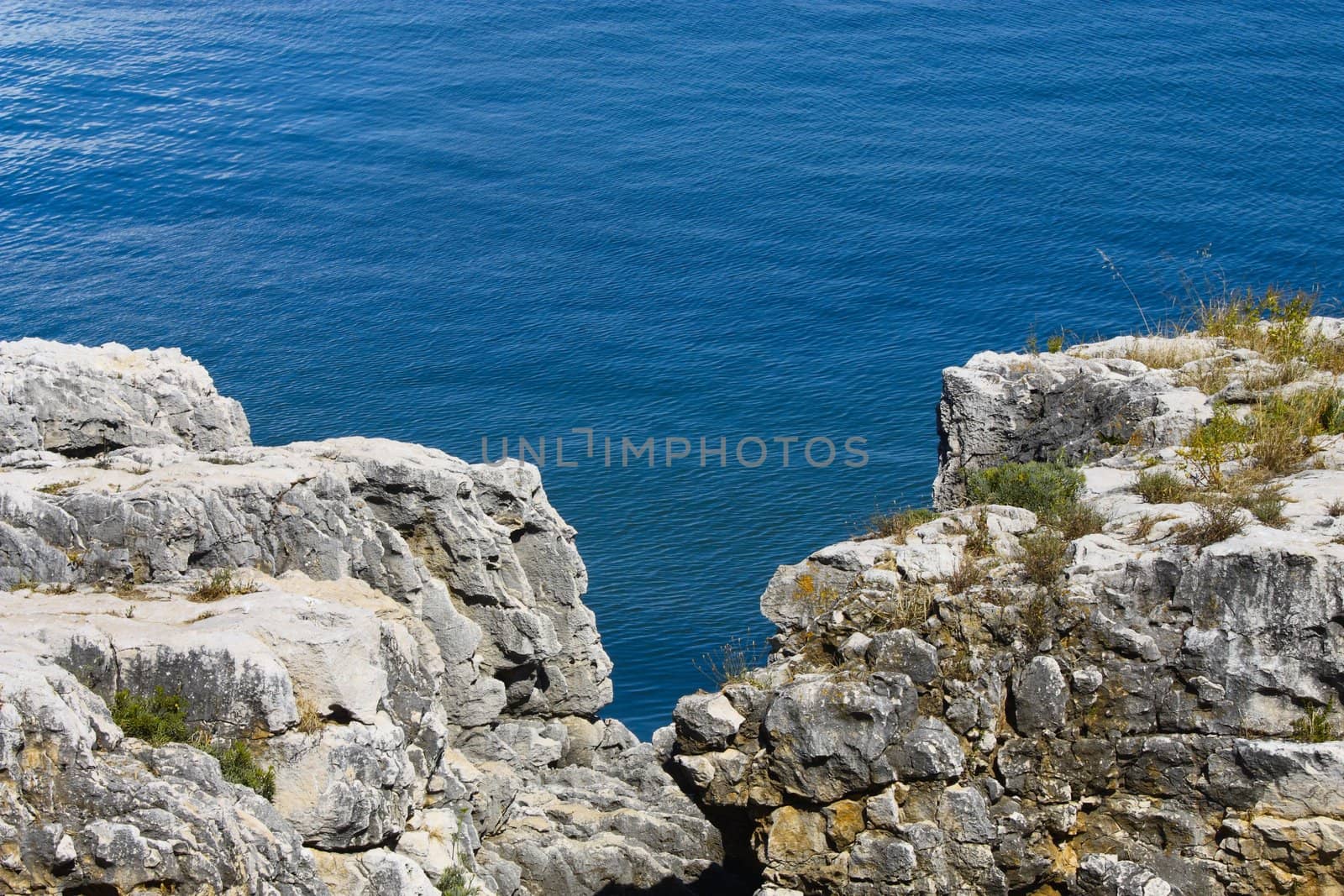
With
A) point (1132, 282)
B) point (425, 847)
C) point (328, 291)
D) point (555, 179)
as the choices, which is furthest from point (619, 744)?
point (555, 179)

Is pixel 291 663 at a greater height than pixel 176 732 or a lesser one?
greater

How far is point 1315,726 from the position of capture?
58.7ft

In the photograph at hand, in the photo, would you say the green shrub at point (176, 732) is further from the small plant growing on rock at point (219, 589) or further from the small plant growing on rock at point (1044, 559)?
the small plant growing on rock at point (1044, 559)

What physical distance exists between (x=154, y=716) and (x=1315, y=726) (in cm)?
1540

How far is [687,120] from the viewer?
111 m

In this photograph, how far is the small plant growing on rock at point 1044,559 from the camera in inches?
757

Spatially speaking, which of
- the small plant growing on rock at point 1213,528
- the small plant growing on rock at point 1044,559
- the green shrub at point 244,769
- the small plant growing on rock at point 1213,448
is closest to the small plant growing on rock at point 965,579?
the small plant growing on rock at point 1044,559

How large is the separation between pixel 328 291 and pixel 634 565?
4373 cm

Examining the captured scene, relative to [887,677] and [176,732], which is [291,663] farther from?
[887,677]

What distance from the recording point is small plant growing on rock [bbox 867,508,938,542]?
2214cm

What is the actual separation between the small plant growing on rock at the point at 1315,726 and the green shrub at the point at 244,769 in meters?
14.0

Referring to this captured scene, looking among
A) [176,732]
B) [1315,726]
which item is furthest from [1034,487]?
[176,732]

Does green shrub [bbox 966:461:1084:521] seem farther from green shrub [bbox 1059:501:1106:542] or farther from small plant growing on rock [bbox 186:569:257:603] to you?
small plant growing on rock [bbox 186:569:257:603]

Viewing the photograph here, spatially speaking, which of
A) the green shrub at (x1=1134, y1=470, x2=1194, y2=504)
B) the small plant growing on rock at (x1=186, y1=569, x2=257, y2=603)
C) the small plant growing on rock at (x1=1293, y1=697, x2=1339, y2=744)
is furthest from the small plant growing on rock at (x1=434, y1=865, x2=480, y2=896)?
the small plant growing on rock at (x1=1293, y1=697, x2=1339, y2=744)
